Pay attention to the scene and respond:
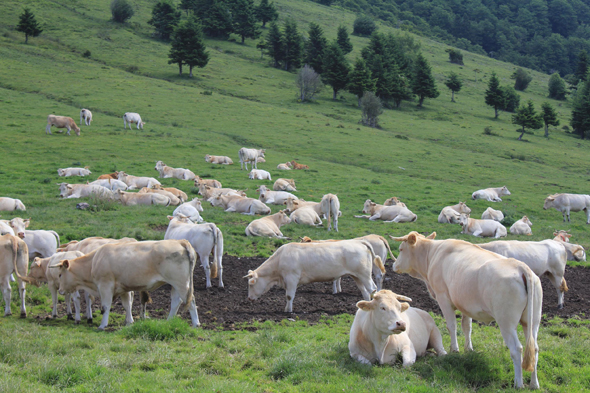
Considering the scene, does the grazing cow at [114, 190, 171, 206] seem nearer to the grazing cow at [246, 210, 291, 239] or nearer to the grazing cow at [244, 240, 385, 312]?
the grazing cow at [246, 210, 291, 239]

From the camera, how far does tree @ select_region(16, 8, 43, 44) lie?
6619cm

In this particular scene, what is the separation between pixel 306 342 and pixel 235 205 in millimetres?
14374

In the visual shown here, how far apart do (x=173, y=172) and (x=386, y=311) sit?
921 inches

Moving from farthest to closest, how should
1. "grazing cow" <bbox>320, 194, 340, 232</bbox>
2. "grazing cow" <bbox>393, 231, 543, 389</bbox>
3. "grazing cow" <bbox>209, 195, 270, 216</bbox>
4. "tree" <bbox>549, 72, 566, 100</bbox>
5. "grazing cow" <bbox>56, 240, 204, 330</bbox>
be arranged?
"tree" <bbox>549, 72, 566, 100</bbox> < "grazing cow" <bbox>209, 195, 270, 216</bbox> < "grazing cow" <bbox>320, 194, 340, 232</bbox> < "grazing cow" <bbox>56, 240, 204, 330</bbox> < "grazing cow" <bbox>393, 231, 543, 389</bbox>

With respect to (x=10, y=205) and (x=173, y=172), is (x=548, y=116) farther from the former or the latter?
(x=10, y=205)

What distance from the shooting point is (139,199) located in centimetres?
2205

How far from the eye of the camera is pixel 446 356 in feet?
24.0

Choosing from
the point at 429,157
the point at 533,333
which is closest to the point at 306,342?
the point at 533,333

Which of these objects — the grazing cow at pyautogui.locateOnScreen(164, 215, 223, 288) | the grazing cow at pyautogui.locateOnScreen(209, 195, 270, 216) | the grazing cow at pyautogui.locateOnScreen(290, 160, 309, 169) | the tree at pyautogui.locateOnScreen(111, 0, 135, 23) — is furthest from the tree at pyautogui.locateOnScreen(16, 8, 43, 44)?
the grazing cow at pyautogui.locateOnScreen(164, 215, 223, 288)

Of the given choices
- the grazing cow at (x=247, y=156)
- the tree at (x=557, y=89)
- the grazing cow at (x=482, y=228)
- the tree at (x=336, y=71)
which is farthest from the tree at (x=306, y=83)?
the tree at (x=557, y=89)

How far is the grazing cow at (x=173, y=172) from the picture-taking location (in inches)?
1121

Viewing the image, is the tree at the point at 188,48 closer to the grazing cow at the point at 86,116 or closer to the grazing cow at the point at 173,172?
the grazing cow at the point at 86,116

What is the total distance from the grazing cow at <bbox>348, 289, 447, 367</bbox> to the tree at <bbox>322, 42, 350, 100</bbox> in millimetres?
63251

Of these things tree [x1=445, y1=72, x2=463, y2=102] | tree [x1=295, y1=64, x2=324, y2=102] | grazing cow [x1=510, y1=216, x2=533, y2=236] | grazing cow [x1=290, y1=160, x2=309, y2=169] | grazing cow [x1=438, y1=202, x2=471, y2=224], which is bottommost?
grazing cow [x1=290, y1=160, x2=309, y2=169]
